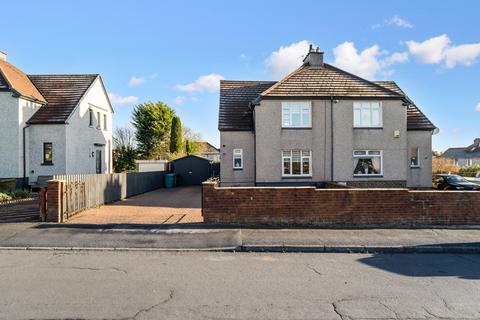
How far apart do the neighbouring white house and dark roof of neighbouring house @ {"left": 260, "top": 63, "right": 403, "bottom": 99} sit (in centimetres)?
1266

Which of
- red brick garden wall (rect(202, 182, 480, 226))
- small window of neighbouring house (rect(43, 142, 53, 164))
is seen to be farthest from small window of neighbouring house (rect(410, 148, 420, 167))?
small window of neighbouring house (rect(43, 142, 53, 164))

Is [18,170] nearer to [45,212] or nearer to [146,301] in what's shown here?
[45,212]

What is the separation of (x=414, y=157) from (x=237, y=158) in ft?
34.8

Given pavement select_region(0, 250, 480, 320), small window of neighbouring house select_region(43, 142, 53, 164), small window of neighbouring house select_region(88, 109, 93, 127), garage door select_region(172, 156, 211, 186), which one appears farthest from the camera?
garage door select_region(172, 156, 211, 186)

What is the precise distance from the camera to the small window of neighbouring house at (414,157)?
23312mm

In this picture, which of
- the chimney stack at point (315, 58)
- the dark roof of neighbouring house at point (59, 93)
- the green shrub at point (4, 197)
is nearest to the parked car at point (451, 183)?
the chimney stack at point (315, 58)

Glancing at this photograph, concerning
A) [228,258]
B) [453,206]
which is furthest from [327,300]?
[453,206]

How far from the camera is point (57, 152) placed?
2384cm

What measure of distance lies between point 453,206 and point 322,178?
993 centimetres

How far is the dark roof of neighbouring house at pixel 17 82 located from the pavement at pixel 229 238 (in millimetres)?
14526

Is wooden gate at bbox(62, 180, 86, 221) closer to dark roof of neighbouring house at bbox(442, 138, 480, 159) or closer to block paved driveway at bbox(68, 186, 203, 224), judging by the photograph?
block paved driveway at bbox(68, 186, 203, 224)

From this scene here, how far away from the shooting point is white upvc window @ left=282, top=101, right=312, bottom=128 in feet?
70.0

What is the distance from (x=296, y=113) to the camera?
70.1ft

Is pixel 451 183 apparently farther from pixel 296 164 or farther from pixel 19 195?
pixel 19 195
